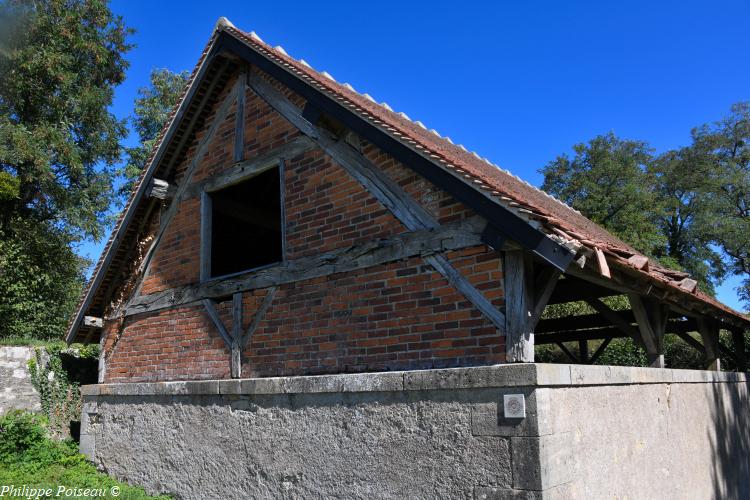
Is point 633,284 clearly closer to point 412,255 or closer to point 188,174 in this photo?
point 412,255

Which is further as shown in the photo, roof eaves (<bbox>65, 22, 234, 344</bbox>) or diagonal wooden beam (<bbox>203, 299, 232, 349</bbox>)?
roof eaves (<bbox>65, 22, 234, 344</bbox>)

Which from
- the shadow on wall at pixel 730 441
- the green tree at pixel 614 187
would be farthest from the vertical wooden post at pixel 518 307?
the green tree at pixel 614 187

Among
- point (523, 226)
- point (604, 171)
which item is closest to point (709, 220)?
point (604, 171)

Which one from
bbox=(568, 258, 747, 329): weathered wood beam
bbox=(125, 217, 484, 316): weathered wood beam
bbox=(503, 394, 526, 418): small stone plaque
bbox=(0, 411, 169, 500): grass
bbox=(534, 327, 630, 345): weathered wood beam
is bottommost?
bbox=(0, 411, 169, 500): grass

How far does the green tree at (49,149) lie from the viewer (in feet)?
56.3

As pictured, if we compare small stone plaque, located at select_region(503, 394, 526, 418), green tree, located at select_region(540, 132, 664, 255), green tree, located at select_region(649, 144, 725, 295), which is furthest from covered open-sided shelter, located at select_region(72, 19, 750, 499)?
green tree, located at select_region(649, 144, 725, 295)

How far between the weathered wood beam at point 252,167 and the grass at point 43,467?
3883 millimetres

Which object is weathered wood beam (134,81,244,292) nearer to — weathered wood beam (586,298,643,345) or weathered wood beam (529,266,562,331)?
weathered wood beam (529,266,562,331)

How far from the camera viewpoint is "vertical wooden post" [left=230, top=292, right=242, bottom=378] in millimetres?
6309

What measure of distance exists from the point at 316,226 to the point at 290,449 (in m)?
2.24

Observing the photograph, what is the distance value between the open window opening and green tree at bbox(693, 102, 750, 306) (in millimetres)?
29238

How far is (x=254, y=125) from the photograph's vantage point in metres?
6.93

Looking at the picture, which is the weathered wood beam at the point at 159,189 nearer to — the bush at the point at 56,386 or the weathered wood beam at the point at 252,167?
the weathered wood beam at the point at 252,167

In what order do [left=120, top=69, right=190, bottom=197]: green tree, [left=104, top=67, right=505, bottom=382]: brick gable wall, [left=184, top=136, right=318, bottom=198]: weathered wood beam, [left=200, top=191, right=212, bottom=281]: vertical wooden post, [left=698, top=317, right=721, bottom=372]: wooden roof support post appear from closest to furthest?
[left=104, top=67, right=505, bottom=382]: brick gable wall
[left=184, top=136, right=318, bottom=198]: weathered wood beam
[left=200, top=191, right=212, bottom=281]: vertical wooden post
[left=698, top=317, right=721, bottom=372]: wooden roof support post
[left=120, top=69, right=190, bottom=197]: green tree
